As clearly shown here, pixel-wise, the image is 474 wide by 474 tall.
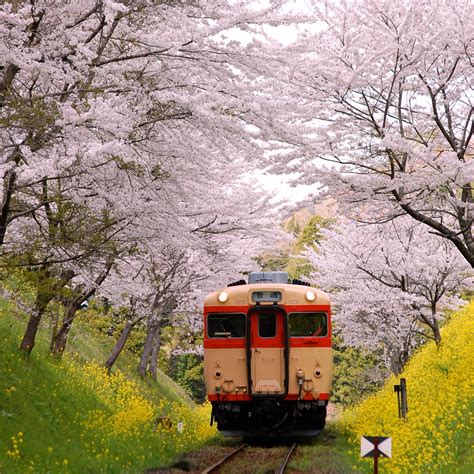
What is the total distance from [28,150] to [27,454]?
12.5ft

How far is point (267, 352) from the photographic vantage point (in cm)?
1221

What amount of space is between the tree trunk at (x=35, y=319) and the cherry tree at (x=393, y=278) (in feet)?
24.3

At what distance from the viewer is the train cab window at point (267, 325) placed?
40.4 feet

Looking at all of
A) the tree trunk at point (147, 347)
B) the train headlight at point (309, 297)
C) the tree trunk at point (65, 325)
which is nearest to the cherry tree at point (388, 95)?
the train headlight at point (309, 297)

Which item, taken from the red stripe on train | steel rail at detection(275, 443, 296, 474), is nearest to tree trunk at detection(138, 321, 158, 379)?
the red stripe on train

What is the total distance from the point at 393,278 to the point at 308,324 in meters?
6.46

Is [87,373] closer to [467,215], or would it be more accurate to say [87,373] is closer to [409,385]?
[409,385]

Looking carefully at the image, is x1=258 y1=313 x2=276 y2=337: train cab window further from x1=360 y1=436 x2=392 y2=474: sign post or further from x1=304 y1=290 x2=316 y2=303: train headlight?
x1=360 y1=436 x2=392 y2=474: sign post

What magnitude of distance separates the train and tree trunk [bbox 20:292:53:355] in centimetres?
293

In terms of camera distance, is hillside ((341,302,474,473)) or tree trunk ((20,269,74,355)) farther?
tree trunk ((20,269,74,355))

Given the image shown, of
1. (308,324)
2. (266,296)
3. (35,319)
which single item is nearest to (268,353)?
(308,324)

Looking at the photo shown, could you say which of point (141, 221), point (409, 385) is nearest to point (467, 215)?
point (141, 221)

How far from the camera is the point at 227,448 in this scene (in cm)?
1255

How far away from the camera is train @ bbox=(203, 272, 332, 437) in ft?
39.6
